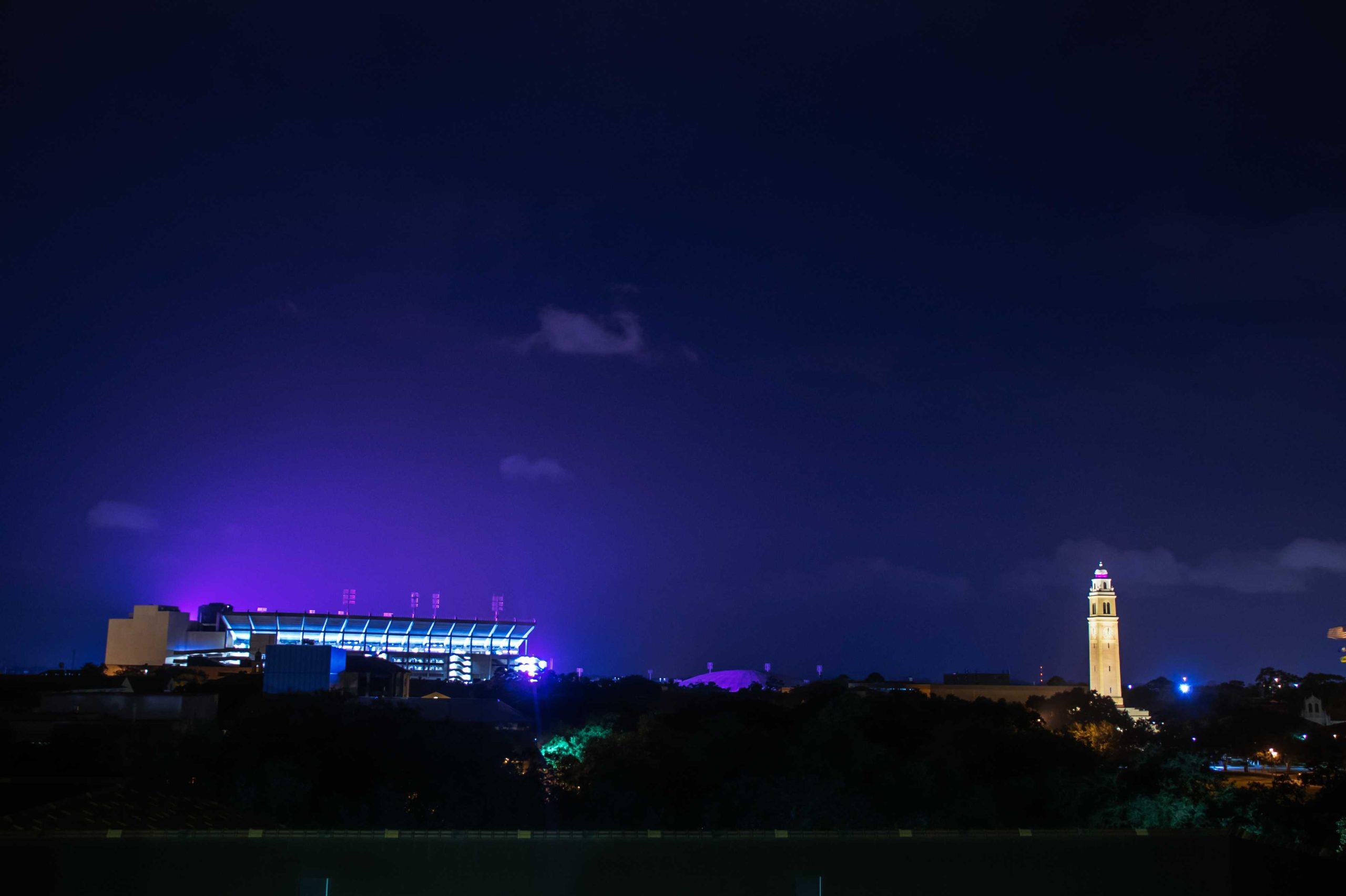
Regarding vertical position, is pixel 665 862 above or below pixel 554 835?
below

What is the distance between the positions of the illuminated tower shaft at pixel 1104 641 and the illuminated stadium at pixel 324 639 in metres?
84.0

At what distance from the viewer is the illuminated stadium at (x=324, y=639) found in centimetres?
13788

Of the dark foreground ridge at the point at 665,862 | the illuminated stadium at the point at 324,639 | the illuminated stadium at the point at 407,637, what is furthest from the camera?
the illuminated stadium at the point at 407,637

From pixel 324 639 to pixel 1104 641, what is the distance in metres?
111

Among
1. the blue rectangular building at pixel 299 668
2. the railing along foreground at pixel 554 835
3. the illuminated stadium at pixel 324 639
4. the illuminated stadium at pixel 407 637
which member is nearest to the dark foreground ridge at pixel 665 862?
the railing along foreground at pixel 554 835

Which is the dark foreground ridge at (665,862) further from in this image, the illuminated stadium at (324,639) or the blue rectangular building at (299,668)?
the illuminated stadium at (324,639)

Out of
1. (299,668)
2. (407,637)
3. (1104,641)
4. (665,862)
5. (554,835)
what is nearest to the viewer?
(665,862)

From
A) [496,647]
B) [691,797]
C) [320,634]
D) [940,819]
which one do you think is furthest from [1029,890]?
[496,647]

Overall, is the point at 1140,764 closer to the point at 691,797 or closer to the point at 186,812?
the point at 691,797

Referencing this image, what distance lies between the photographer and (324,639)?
162000 millimetres

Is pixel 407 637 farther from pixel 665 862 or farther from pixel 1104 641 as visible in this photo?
pixel 665 862

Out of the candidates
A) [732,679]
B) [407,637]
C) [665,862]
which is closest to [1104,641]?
[732,679]

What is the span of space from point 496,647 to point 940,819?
501ft

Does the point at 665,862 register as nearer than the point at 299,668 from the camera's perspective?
Yes
